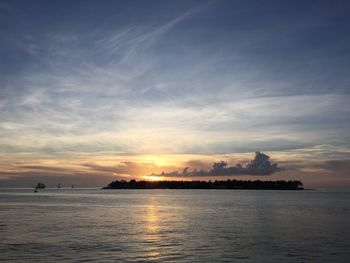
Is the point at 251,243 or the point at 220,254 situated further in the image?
the point at 251,243

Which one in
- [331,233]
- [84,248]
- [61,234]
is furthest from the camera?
[331,233]

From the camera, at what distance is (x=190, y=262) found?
31.6m

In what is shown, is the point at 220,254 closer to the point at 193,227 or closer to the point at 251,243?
the point at 251,243

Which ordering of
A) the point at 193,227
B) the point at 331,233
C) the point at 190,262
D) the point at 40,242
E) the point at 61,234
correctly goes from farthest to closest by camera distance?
the point at 193,227 → the point at 331,233 → the point at 61,234 → the point at 40,242 → the point at 190,262

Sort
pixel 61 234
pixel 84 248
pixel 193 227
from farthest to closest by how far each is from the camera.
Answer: pixel 193 227 < pixel 61 234 < pixel 84 248

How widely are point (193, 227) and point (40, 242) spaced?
23.1 meters

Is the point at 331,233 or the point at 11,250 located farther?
the point at 331,233

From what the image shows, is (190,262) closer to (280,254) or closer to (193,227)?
(280,254)

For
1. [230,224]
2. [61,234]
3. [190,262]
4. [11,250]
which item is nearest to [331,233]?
[230,224]

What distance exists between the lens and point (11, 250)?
3550 cm

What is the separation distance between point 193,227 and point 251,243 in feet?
53.4

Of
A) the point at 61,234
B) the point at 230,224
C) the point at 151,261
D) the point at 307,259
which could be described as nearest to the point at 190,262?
the point at 151,261

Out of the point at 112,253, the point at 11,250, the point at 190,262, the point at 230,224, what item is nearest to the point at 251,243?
the point at 190,262

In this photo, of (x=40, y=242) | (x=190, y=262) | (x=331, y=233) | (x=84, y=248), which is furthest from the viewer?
(x=331, y=233)
